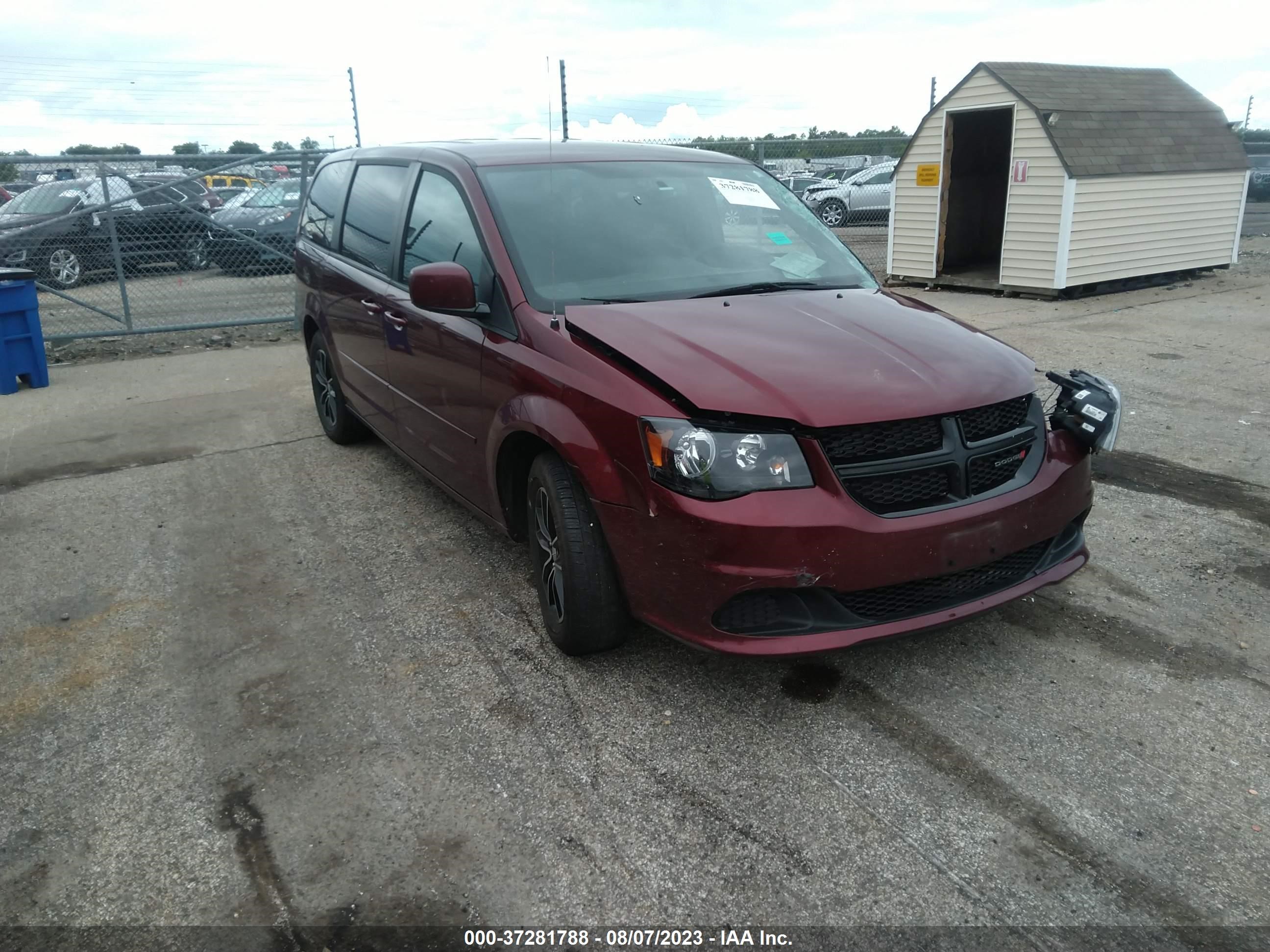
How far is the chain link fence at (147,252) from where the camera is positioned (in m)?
9.85

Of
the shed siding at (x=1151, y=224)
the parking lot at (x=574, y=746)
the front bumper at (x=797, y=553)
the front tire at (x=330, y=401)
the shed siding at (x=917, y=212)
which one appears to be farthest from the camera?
the shed siding at (x=917, y=212)

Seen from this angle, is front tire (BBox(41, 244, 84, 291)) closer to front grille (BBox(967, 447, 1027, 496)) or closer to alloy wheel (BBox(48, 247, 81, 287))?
alloy wheel (BBox(48, 247, 81, 287))

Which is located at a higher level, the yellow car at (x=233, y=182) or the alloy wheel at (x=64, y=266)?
the yellow car at (x=233, y=182)

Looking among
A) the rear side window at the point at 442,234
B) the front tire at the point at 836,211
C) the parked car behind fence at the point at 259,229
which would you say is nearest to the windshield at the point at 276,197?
the parked car behind fence at the point at 259,229

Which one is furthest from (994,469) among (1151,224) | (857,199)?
(857,199)

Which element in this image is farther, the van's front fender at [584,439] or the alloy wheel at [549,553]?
the alloy wheel at [549,553]

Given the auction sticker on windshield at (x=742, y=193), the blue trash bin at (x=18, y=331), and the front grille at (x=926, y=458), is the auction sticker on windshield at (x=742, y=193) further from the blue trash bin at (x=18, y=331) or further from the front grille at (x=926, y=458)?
the blue trash bin at (x=18, y=331)

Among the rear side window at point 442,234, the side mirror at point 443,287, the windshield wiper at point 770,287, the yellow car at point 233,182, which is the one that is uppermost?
the yellow car at point 233,182

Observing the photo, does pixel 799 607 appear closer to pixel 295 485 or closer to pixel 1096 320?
pixel 295 485

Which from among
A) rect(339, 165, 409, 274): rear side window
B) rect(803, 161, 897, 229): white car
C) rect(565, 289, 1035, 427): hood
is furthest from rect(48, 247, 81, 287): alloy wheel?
rect(803, 161, 897, 229): white car

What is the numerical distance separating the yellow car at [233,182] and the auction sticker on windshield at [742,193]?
28.2ft

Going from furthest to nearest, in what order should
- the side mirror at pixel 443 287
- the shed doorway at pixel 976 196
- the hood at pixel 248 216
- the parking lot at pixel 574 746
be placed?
the shed doorway at pixel 976 196
the hood at pixel 248 216
the side mirror at pixel 443 287
the parking lot at pixel 574 746

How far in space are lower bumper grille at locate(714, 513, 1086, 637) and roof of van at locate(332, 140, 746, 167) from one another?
2279 millimetres

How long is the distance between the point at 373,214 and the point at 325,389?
1.71 meters
